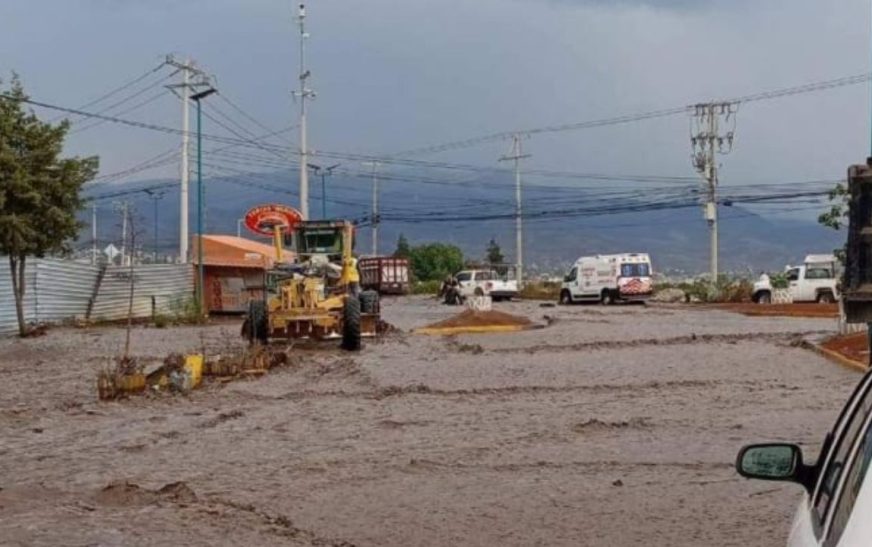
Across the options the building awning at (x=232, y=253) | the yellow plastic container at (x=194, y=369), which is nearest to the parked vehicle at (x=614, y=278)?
the building awning at (x=232, y=253)

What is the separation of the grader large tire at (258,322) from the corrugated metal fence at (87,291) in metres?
11.7

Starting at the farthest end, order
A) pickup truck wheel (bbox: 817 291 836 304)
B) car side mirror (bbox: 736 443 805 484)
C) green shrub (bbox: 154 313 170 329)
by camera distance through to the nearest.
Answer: pickup truck wheel (bbox: 817 291 836 304) < green shrub (bbox: 154 313 170 329) < car side mirror (bbox: 736 443 805 484)

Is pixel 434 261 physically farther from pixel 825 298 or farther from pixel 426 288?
pixel 825 298

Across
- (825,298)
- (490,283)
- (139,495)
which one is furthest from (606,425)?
(490,283)

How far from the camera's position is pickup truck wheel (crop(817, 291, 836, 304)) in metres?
52.6

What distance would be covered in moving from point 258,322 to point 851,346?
1282cm

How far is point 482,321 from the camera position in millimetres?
38688

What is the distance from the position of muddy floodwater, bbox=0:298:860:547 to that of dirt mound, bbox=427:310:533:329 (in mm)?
11616

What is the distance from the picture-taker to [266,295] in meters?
30.0

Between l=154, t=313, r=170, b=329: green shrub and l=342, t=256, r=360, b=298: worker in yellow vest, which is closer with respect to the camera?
l=342, t=256, r=360, b=298: worker in yellow vest

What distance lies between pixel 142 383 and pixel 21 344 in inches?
590

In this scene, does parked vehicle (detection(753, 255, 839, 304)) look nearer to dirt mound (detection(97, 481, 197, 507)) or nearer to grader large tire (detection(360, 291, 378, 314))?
grader large tire (detection(360, 291, 378, 314))

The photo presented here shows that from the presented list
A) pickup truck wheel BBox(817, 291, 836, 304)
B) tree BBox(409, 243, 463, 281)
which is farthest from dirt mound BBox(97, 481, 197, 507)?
tree BBox(409, 243, 463, 281)

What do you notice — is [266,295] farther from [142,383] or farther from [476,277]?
[476,277]
